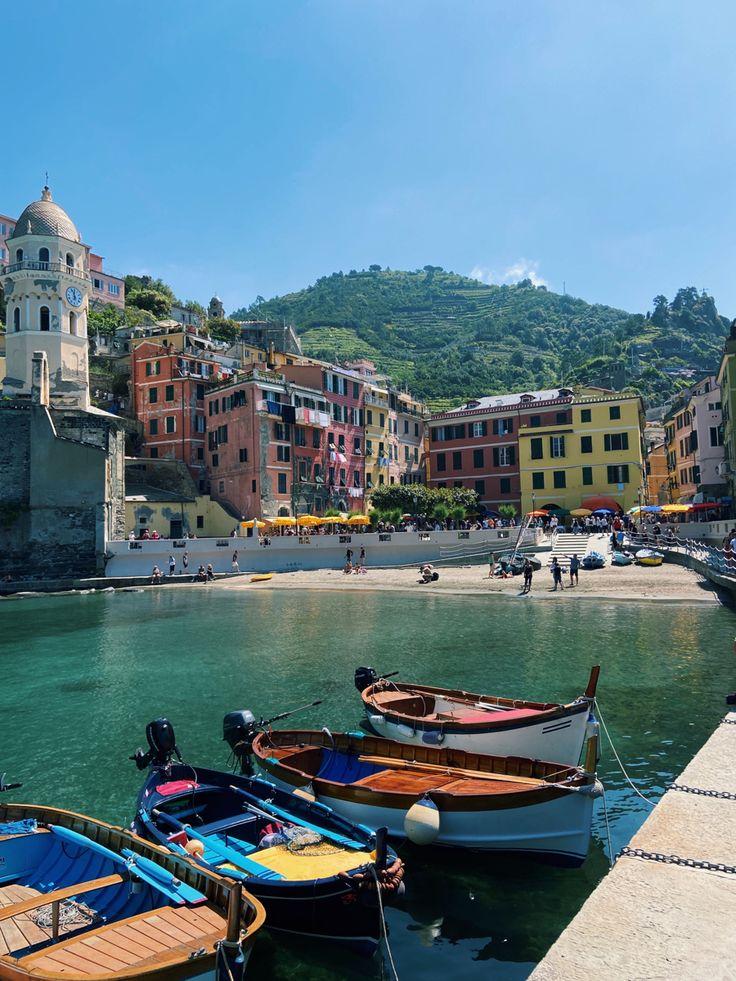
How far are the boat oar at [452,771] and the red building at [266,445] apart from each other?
4942cm

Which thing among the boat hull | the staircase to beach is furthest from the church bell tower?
the boat hull

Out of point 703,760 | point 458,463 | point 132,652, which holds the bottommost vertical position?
point 132,652

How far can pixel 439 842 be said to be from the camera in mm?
10039

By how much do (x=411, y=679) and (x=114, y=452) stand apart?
44.9 m

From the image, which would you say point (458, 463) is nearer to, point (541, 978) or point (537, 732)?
point (537, 732)

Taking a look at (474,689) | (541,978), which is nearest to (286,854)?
(541,978)

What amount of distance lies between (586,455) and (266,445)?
28865mm

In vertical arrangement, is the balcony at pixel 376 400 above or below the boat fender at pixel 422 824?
above

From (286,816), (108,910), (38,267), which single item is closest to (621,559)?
(286,816)

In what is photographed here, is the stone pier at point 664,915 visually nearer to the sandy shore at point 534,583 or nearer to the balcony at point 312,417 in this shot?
the sandy shore at point 534,583

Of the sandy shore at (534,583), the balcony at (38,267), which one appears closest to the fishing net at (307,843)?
the sandy shore at (534,583)

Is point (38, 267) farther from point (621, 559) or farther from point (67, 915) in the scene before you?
point (67, 915)

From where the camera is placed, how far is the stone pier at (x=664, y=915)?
15.3ft

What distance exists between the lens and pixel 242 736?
12742 mm
